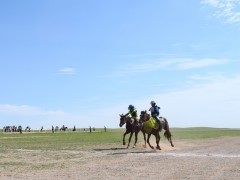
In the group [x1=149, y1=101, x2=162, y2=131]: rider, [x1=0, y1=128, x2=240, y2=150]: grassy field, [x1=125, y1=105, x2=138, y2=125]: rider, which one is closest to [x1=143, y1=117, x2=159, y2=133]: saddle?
[x1=149, y1=101, x2=162, y2=131]: rider

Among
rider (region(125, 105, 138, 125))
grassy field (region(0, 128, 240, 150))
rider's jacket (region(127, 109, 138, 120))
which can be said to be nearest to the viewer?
rider (region(125, 105, 138, 125))

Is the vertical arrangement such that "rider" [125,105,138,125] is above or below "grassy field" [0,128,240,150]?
above

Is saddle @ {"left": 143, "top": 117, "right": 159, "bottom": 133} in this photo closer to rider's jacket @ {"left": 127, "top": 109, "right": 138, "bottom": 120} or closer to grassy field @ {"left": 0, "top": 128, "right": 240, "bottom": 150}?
rider's jacket @ {"left": 127, "top": 109, "right": 138, "bottom": 120}

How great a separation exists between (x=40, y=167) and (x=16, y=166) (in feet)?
4.12

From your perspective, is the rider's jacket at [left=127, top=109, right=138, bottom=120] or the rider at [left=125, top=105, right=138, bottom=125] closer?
the rider at [left=125, top=105, right=138, bottom=125]

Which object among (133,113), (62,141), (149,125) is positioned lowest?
(62,141)

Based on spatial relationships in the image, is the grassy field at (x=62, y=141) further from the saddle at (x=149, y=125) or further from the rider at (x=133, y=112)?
the saddle at (x=149, y=125)

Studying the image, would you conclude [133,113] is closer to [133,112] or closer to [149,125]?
[133,112]

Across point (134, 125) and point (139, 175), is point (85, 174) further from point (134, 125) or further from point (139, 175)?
point (134, 125)

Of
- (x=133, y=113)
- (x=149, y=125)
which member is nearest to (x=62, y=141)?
(x=133, y=113)

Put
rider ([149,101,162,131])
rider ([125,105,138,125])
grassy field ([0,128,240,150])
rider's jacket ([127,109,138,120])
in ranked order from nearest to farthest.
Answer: rider ([149,101,162,131])
rider ([125,105,138,125])
rider's jacket ([127,109,138,120])
grassy field ([0,128,240,150])

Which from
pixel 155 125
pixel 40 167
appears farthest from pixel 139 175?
pixel 155 125

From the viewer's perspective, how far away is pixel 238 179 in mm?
14828

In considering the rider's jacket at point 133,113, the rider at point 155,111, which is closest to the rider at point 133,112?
the rider's jacket at point 133,113
